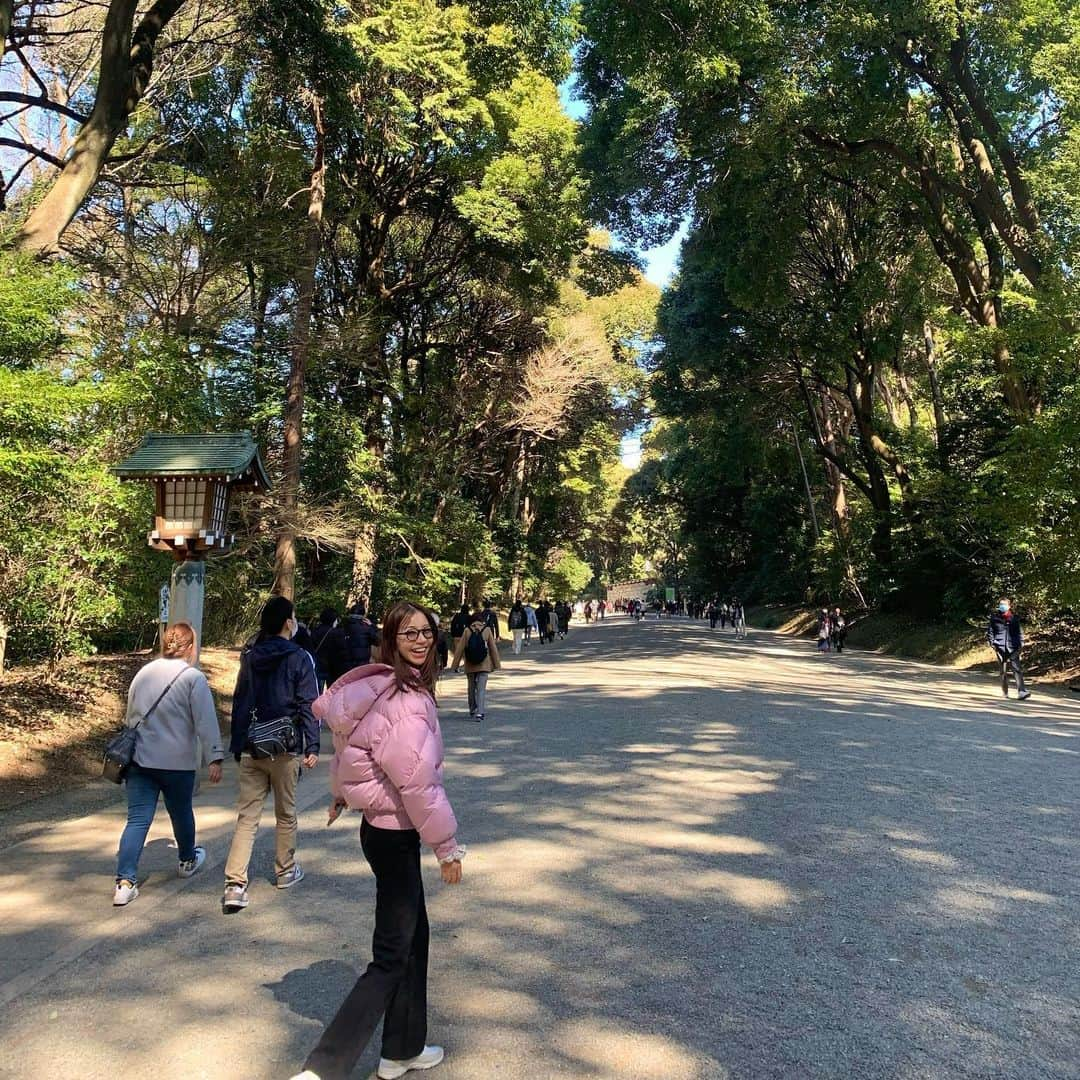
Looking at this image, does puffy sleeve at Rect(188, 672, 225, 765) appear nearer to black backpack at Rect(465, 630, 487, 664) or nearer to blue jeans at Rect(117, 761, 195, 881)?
blue jeans at Rect(117, 761, 195, 881)

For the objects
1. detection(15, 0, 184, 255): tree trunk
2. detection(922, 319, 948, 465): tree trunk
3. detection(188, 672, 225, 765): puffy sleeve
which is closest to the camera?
detection(188, 672, 225, 765): puffy sleeve

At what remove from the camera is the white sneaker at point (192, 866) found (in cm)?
562

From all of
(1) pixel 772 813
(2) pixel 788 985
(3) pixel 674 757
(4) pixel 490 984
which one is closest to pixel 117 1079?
(4) pixel 490 984

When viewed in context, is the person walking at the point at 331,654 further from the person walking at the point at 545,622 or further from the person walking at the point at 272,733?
the person walking at the point at 545,622

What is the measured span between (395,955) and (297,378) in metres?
15.0

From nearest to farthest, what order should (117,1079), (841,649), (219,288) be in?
(117,1079)
(219,288)
(841,649)

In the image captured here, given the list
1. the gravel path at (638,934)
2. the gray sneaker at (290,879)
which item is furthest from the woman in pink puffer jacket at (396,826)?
the gray sneaker at (290,879)

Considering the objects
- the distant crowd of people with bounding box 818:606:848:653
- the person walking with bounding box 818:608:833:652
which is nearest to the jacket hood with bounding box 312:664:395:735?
the distant crowd of people with bounding box 818:606:848:653

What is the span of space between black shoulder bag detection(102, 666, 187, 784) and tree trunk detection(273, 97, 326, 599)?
1071 centimetres

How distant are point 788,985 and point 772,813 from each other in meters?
2.98

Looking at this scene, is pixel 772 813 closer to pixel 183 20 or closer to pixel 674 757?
pixel 674 757

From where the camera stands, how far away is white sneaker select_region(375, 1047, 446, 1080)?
3084 mm

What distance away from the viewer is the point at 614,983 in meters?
3.79

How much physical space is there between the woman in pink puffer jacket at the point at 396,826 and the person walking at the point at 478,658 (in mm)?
8470
